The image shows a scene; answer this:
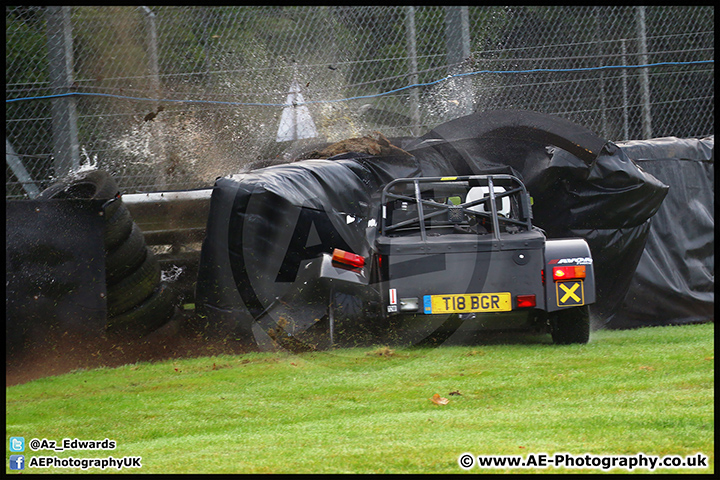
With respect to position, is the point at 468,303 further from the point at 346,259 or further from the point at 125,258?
the point at 125,258

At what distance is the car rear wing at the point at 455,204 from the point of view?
234 inches

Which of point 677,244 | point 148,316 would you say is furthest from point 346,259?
point 677,244

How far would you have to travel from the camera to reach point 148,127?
736 cm

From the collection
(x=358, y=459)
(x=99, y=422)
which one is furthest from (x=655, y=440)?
(x=99, y=422)

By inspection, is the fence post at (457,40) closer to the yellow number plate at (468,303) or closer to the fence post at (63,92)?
the yellow number plate at (468,303)

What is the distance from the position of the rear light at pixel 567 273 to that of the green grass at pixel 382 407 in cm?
58

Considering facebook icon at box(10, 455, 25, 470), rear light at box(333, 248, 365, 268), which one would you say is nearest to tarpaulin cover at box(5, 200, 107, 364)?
rear light at box(333, 248, 365, 268)

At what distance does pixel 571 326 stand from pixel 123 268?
12.5 ft

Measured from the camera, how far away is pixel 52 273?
17.1 ft

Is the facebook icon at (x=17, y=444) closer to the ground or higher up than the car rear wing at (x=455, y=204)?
closer to the ground

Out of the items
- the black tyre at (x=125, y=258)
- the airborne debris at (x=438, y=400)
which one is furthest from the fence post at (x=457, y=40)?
the airborne debris at (x=438, y=400)

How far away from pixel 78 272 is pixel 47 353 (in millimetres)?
635

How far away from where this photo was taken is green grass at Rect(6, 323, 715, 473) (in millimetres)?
3145

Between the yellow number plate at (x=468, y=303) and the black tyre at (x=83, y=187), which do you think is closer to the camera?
the yellow number plate at (x=468, y=303)
